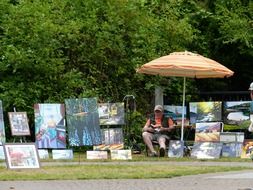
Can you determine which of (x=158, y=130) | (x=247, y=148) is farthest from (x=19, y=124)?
(x=247, y=148)

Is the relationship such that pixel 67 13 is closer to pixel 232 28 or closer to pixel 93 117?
pixel 93 117

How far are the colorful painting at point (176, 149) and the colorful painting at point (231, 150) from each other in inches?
42.4

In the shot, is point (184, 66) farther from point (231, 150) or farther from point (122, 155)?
point (122, 155)

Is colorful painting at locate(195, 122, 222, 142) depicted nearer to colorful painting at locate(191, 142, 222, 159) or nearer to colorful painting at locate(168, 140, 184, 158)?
colorful painting at locate(191, 142, 222, 159)

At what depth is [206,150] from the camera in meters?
16.3

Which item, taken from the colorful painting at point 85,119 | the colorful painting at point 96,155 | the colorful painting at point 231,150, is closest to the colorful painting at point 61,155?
the colorful painting at point 96,155

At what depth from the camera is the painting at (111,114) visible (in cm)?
1783

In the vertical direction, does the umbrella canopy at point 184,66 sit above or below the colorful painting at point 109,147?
above

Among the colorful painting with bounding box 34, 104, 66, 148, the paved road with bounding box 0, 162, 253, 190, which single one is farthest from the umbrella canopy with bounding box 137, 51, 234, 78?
the paved road with bounding box 0, 162, 253, 190

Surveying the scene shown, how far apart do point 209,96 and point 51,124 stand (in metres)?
5.45

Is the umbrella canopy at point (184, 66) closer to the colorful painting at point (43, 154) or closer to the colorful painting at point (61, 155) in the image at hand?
the colorful painting at point (61, 155)

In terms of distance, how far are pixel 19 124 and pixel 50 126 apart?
86 cm

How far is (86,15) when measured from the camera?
1939 cm

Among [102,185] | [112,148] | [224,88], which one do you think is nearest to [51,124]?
[112,148]
